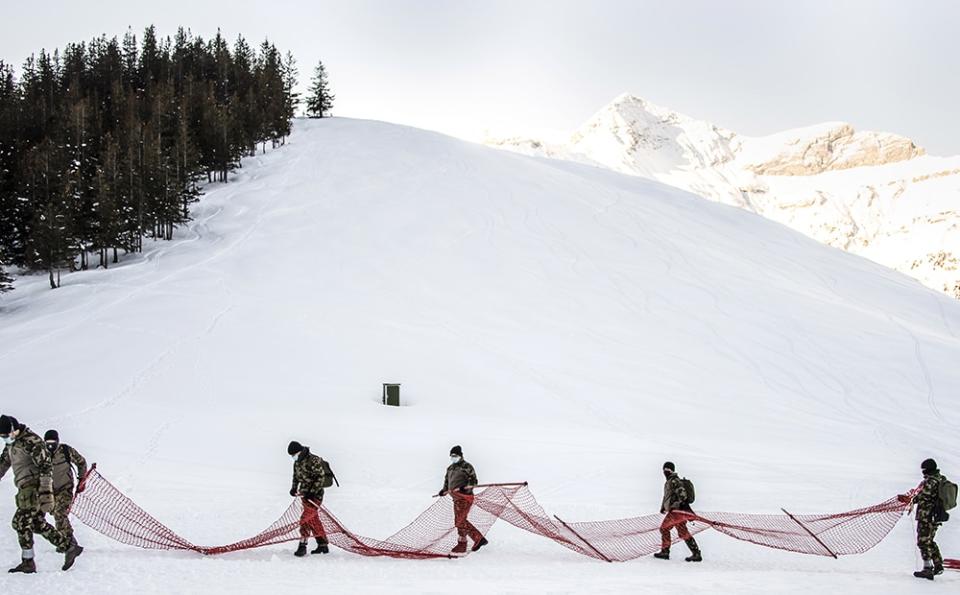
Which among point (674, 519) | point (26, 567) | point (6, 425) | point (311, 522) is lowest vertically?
point (674, 519)

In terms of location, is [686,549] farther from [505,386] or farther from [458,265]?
[458,265]

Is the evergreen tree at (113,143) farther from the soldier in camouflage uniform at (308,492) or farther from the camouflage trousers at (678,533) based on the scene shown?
the camouflage trousers at (678,533)

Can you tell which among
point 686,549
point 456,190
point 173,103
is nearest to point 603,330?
point 686,549

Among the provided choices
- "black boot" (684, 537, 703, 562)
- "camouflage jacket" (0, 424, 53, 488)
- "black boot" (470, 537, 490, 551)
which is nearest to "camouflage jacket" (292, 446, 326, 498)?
"black boot" (470, 537, 490, 551)

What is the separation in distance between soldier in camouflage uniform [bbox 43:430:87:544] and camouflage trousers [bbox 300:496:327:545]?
2559mm

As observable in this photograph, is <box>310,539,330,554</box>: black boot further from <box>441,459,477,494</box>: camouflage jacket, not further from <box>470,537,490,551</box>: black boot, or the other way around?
<box>470,537,490,551</box>: black boot

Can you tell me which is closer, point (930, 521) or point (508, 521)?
point (930, 521)

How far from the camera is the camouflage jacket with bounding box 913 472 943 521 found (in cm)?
934

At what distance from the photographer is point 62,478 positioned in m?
8.41

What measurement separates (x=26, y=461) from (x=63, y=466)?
61cm

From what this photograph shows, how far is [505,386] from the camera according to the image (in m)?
19.9

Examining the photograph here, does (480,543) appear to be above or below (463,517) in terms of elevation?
below

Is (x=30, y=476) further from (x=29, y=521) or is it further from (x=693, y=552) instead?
(x=693, y=552)

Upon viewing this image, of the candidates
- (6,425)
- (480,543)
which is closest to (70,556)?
(6,425)
